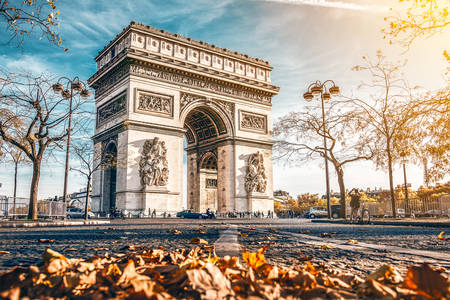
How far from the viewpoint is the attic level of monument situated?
2720 cm

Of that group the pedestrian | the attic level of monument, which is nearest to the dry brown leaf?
the pedestrian

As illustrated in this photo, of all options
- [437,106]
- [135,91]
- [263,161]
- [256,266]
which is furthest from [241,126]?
[256,266]

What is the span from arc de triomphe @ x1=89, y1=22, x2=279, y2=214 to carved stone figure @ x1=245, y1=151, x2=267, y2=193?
90 mm

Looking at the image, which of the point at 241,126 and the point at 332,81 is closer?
the point at 332,81

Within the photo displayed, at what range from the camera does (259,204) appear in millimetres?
31281

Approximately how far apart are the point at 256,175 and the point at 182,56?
12.3 meters

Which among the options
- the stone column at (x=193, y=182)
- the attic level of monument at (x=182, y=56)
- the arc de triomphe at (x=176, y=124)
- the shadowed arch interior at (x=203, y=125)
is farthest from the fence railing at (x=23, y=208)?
the stone column at (x=193, y=182)

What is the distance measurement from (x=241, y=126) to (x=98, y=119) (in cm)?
1281

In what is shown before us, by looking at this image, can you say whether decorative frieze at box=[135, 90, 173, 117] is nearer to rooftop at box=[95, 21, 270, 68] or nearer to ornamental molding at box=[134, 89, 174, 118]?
ornamental molding at box=[134, 89, 174, 118]

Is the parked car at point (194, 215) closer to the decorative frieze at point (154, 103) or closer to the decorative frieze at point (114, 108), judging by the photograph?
the decorative frieze at point (154, 103)

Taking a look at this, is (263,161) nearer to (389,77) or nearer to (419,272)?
(389,77)

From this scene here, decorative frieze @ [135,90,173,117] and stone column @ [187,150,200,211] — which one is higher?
decorative frieze @ [135,90,173,117]

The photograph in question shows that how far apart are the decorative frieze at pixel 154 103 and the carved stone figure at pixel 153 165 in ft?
8.10

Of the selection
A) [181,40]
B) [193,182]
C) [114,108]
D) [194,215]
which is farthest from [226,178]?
[181,40]
